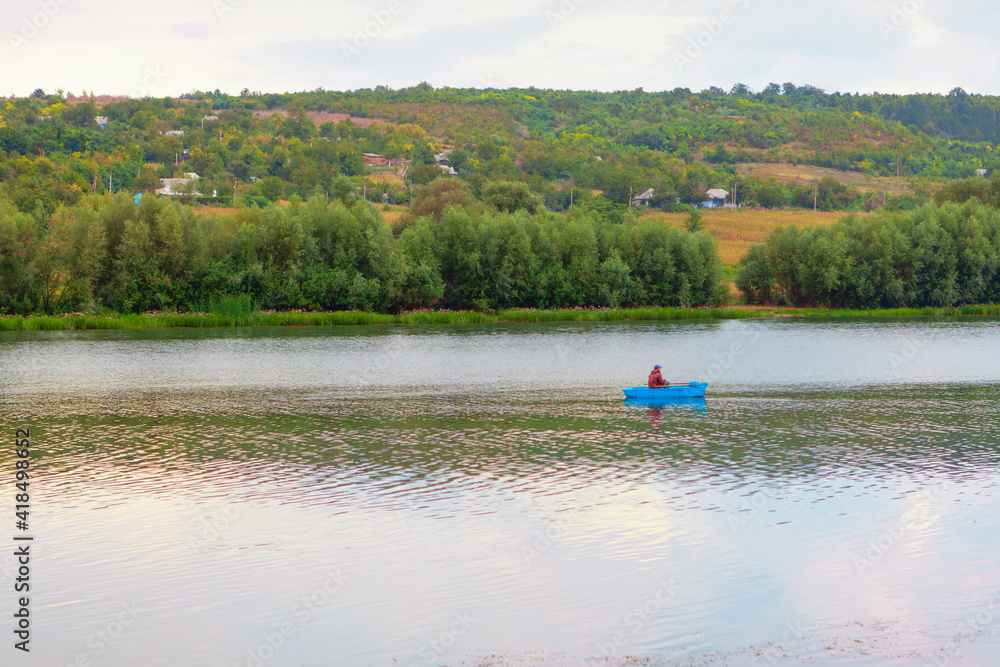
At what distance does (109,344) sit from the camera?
199ft

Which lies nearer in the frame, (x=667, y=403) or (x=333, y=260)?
(x=667, y=403)

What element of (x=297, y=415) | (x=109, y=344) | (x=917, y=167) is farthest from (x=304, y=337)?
(x=917, y=167)

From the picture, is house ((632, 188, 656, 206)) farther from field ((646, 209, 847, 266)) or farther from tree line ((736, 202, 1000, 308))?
tree line ((736, 202, 1000, 308))

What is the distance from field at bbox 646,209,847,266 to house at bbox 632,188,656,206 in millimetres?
12087

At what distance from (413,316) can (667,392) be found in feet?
144

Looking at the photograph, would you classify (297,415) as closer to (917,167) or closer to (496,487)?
(496,487)

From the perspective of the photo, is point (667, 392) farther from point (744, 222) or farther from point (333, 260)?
point (744, 222)

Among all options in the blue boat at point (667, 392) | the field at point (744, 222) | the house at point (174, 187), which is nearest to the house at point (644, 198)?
the field at point (744, 222)

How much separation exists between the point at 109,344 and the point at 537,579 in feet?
168

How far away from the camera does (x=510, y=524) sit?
64.1 feet

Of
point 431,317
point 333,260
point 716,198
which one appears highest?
point 716,198

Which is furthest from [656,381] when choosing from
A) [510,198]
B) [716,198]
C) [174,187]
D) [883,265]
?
[716,198]

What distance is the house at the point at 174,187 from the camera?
138 meters

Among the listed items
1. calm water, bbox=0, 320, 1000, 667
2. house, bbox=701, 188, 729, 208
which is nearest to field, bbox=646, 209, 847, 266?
house, bbox=701, 188, 729, 208
